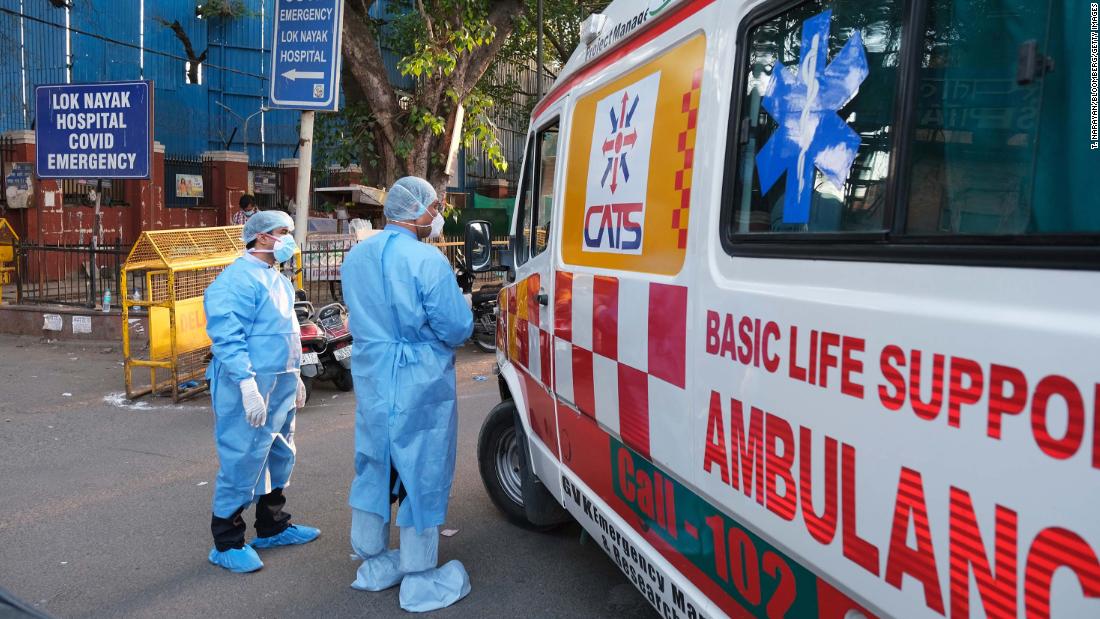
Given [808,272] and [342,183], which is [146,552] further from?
[342,183]

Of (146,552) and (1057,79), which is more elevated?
(1057,79)

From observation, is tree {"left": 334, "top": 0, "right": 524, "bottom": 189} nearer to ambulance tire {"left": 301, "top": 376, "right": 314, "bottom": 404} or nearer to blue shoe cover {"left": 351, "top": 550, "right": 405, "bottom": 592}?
ambulance tire {"left": 301, "top": 376, "right": 314, "bottom": 404}

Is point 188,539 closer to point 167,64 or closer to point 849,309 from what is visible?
point 849,309

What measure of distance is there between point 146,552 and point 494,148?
890cm

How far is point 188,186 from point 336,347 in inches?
553

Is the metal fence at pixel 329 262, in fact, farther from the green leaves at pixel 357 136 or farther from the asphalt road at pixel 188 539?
the asphalt road at pixel 188 539

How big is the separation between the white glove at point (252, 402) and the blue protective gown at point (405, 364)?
0.54 metres

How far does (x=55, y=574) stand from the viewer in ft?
14.1

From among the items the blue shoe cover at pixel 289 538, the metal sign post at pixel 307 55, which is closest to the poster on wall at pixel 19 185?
the metal sign post at pixel 307 55

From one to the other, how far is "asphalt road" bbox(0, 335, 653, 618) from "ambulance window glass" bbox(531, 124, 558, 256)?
1.53 meters

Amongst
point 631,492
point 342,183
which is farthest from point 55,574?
point 342,183

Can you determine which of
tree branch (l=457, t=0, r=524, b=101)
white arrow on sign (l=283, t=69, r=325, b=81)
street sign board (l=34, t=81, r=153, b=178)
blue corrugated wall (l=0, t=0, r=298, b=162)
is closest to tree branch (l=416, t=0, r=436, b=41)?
tree branch (l=457, t=0, r=524, b=101)

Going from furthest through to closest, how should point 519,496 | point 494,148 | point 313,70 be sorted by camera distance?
point 494,148
point 313,70
point 519,496

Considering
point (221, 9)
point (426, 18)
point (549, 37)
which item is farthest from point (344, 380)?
point (221, 9)
